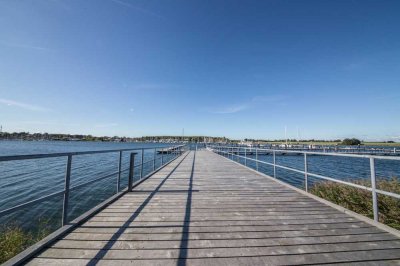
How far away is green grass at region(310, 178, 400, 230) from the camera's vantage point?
4.84 meters

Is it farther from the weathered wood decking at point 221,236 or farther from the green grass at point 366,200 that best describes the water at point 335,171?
the weathered wood decking at point 221,236

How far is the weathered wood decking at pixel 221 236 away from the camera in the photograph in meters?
2.18

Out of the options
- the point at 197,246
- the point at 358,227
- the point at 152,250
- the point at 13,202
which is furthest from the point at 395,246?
the point at 13,202

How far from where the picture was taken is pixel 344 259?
86.0 inches

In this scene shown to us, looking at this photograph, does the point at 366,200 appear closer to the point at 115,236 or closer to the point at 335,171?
the point at 115,236

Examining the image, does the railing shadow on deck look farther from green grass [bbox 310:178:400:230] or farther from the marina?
green grass [bbox 310:178:400:230]

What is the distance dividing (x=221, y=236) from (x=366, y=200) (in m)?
5.59

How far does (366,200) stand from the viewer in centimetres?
593

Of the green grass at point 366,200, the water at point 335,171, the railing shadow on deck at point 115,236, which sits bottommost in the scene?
the water at point 335,171

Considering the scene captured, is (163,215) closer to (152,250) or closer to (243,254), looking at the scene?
(152,250)

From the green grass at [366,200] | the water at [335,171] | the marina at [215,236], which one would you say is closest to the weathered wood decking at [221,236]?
the marina at [215,236]

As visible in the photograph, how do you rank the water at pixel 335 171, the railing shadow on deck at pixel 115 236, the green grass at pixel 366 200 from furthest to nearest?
1. the water at pixel 335 171
2. the green grass at pixel 366 200
3. the railing shadow on deck at pixel 115 236

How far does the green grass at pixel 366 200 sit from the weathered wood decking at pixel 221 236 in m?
2.12

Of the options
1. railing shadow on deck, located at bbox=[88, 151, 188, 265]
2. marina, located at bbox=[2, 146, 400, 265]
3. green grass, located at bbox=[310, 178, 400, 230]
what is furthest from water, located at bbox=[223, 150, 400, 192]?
railing shadow on deck, located at bbox=[88, 151, 188, 265]
